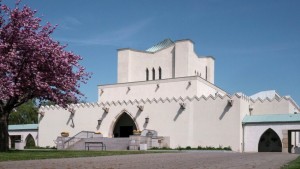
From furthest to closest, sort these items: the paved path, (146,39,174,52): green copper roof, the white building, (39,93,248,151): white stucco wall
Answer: (146,39,174,52): green copper roof < (39,93,248,151): white stucco wall < the white building < the paved path

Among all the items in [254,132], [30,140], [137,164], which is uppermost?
[254,132]

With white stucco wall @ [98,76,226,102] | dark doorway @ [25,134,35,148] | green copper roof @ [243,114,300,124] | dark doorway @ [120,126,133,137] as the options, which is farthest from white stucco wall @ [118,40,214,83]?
dark doorway @ [25,134,35,148]

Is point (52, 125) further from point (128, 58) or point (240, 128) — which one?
point (240, 128)

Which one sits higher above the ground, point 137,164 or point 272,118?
point 272,118

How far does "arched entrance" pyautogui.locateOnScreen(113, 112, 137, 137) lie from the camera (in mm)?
45809

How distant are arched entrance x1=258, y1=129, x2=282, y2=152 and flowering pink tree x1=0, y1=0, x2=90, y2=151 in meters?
22.1

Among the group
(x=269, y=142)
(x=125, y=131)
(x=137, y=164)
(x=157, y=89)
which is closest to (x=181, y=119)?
(x=157, y=89)

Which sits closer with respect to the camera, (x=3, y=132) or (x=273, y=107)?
(x=3, y=132)

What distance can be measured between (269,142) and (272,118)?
5007mm

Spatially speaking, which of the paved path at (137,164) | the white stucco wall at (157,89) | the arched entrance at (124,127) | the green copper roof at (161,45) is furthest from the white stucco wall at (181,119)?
the paved path at (137,164)

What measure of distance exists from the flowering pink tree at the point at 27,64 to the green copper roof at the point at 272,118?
713 inches

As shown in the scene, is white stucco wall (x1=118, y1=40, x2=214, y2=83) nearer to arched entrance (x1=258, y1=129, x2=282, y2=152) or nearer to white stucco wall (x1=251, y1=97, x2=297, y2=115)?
white stucco wall (x1=251, y1=97, x2=297, y2=115)

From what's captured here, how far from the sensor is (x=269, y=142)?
4088 centimetres

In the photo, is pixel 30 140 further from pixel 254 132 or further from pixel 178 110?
pixel 254 132
